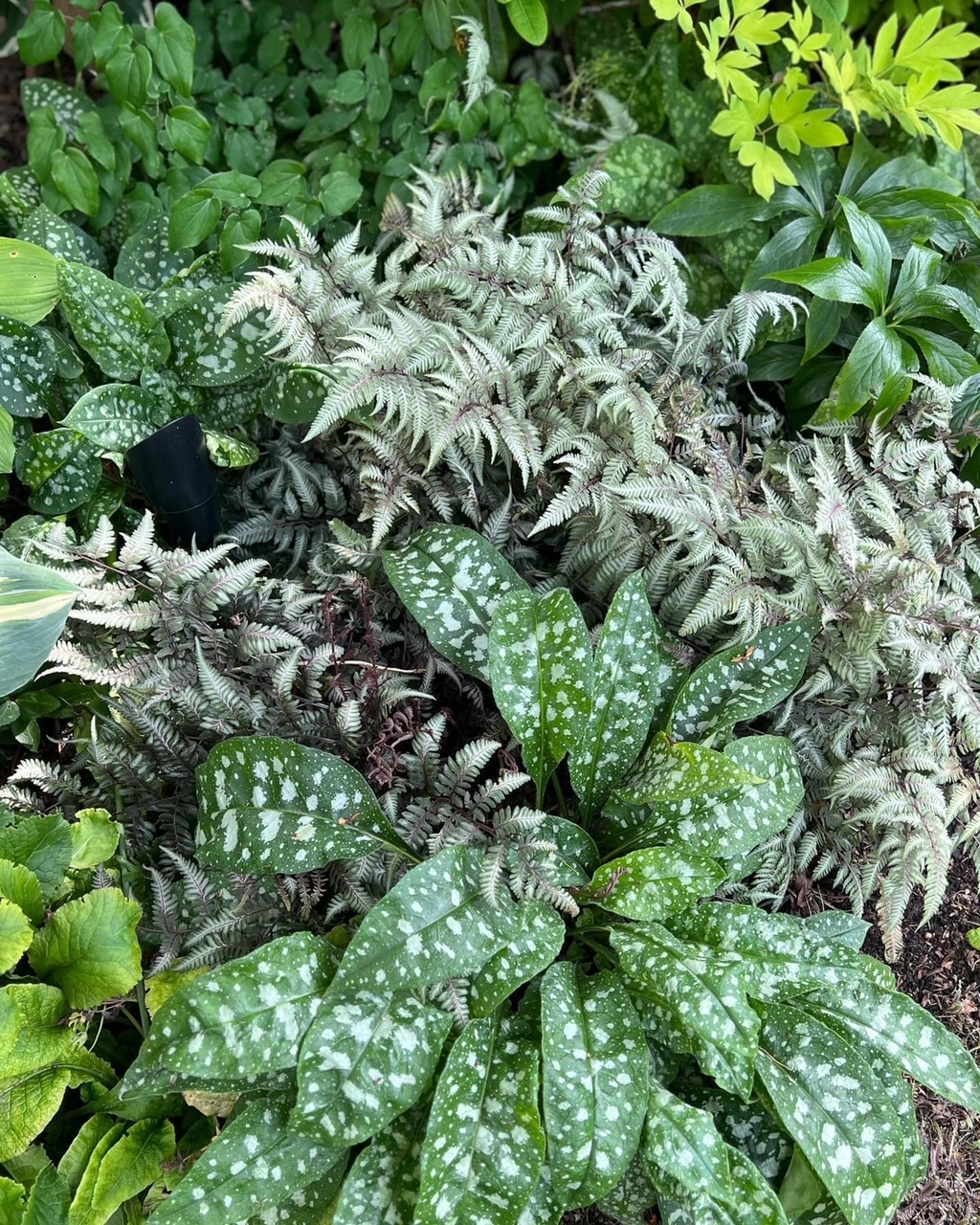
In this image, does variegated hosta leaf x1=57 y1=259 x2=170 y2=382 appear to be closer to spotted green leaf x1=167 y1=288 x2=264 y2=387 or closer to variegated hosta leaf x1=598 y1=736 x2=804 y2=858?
spotted green leaf x1=167 y1=288 x2=264 y2=387

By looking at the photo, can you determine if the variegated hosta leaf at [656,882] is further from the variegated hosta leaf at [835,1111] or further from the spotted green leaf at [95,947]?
the spotted green leaf at [95,947]

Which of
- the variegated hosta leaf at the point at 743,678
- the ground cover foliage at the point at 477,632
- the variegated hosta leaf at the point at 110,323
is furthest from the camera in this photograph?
the variegated hosta leaf at the point at 110,323

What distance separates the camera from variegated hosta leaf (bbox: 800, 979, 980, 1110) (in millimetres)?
1755

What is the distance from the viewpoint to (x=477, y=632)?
194 cm

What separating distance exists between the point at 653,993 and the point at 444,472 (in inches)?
46.3

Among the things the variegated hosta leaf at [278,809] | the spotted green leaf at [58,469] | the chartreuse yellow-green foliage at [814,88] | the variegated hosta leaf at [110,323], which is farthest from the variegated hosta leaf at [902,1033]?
the variegated hosta leaf at [110,323]

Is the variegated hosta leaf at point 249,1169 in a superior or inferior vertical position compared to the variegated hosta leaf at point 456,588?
inferior

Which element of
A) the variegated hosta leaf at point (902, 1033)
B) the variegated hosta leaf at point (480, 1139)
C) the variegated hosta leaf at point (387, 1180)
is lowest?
the variegated hosta leaf at point (902, 1033)

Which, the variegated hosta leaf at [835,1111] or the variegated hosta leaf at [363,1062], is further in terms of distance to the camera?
the variegated hosta leaf at [835,1111]

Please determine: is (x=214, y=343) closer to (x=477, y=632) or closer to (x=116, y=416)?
(x=116, y=416)

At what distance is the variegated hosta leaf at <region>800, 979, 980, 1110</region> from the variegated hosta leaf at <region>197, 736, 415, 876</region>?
928 mm

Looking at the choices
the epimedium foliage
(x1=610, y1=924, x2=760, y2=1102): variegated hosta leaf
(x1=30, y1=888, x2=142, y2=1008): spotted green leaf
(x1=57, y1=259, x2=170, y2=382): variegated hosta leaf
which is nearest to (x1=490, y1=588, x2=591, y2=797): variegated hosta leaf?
the epimedium foliage

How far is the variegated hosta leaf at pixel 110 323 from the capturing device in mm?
2037

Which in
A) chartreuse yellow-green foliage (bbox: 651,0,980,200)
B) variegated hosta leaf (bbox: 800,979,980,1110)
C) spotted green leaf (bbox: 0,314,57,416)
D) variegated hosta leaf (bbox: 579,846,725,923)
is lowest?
variegated hosta leaf (bbox: 800,979,980,1110)
